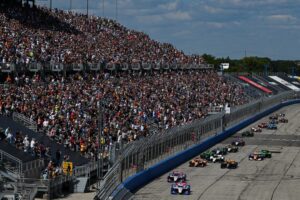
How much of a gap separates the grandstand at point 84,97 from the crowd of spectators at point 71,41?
12 cm

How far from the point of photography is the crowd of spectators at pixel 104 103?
37.8 metres

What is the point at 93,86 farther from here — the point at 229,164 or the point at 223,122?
the point at 223,122

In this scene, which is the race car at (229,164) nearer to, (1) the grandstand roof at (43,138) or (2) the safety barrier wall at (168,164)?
(2) the safety barrier wall at (168,164)

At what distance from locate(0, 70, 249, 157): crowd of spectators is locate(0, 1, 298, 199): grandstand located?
8 centimetres

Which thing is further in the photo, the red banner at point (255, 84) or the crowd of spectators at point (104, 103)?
the red banner at point (255, 84)

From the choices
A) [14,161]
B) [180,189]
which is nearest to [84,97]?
[180,189]

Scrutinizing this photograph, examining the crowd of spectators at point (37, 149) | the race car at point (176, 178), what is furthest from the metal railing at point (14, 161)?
the race car at point (176, 178)

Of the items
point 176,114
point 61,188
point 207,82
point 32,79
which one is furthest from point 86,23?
point 61,188

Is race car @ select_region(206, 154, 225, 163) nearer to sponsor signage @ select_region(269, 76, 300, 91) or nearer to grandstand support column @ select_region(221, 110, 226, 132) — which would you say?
grandstand support column @ select_region(221, 110, 226, 132)

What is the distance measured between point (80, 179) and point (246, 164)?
2007 centimetres

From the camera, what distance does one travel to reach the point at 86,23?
242 ft

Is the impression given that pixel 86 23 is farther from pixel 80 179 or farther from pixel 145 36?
pixel 80 179

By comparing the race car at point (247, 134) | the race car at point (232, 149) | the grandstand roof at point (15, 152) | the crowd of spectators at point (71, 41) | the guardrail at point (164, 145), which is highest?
the crowd of spectators at point (71, 41)

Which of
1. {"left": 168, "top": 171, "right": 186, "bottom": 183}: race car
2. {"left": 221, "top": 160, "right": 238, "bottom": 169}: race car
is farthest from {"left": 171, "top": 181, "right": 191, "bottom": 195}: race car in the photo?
{"left": 221, "top": 160, "right": 238, "bottom": 169}: race car
